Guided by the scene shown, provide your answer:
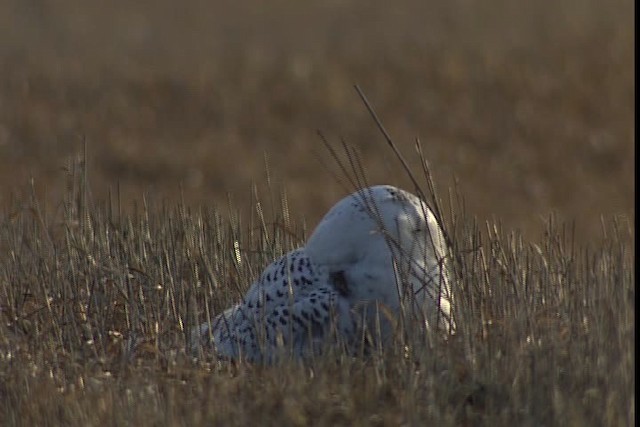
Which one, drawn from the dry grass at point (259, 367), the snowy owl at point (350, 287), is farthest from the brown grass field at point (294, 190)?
the snowy owl at point (350, 287)

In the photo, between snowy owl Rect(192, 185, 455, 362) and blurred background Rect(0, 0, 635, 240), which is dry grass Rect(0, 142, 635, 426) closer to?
snowy owl Rect(192, 185, 455, 362)

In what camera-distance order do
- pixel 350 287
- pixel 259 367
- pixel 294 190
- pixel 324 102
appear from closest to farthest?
pixel 259 367
pixel 350 287
pixel 294 190
pixel 324 102

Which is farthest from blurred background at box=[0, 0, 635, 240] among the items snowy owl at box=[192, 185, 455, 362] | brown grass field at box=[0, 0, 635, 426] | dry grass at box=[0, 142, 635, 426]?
snowy owl at box=[192, 185, 455, 362]

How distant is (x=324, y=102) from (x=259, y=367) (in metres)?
15.3

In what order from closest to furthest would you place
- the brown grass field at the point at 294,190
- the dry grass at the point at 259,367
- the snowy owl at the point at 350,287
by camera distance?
the dry grass at the point at 259,367, the brown grass field at the point at 294,190, the snowy owl at the point at 350,287

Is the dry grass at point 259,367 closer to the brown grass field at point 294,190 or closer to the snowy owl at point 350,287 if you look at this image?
the brown grass field at point 294,190

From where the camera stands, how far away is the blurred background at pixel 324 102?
17.4 m

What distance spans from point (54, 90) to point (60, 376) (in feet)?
49.8

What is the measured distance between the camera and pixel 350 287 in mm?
4816

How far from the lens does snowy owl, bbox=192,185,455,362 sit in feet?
15.4

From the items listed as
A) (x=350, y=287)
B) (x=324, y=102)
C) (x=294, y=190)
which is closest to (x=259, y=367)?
(x=350, y=287)

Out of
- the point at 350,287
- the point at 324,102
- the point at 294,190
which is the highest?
the point at 324,102

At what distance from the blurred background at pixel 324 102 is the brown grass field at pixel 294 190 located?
46mm

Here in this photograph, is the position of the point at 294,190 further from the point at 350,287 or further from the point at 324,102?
the point at 350,287
